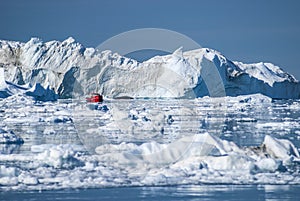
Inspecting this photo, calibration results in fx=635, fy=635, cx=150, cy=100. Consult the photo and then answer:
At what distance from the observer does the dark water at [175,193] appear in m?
5.43

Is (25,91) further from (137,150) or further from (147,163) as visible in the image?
(147,163)

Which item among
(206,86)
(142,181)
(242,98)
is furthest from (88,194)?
(206,86)

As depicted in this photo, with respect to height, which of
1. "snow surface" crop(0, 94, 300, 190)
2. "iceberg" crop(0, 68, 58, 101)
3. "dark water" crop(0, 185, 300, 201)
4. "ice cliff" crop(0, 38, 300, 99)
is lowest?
"dark water" crop(0, 185, 300, 201)

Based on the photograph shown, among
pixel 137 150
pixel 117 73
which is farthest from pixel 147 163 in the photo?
pixel 117 73

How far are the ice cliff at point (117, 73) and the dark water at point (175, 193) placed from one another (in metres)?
29.7

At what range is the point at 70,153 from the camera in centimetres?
773

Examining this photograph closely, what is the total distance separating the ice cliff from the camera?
122 ft

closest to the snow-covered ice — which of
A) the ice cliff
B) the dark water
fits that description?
the dark water

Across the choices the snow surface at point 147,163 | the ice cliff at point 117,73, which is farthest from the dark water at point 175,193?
the ice cliff at point 117,73

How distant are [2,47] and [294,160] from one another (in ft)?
125

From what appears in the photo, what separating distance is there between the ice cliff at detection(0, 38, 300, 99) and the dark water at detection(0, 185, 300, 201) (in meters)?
29.7

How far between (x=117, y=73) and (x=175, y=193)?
1412 inches

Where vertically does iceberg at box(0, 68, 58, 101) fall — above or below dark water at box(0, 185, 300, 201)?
above

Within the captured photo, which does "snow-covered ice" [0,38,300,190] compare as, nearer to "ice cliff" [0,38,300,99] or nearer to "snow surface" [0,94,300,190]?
"snow surface" [0,94,300,190]
